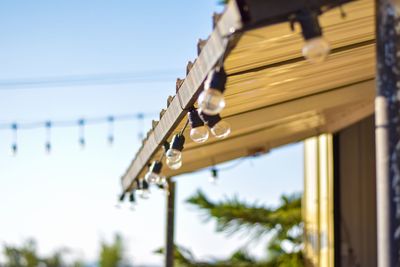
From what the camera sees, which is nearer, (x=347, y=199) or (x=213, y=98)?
(x=213, y=98)

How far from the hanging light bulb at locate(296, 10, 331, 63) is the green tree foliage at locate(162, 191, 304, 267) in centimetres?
757

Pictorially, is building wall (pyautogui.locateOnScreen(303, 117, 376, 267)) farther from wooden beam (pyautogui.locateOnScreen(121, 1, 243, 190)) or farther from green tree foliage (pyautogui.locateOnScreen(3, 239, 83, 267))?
green tree foliage (pyautogui.locateOnScreen(3, 239, 83, 267))

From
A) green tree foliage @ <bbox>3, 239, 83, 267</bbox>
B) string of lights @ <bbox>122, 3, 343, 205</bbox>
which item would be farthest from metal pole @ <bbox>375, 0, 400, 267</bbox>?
green tree foliage @ <bbox>3, 239, 83, 267</bbox>

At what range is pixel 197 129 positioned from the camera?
4.67m

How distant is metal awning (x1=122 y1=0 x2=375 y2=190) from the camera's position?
4.57 metres

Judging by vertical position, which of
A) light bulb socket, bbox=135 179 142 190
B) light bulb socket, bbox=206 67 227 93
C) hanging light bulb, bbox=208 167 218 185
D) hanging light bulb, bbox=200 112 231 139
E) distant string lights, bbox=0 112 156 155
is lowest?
hanging light bulb, bbox=208 167 218 185

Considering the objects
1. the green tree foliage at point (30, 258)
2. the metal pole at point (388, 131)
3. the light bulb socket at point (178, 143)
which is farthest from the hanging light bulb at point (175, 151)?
the green tree foliage at point (30, 258)

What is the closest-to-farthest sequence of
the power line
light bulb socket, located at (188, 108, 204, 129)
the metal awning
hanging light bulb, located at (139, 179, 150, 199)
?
the metal awning → light bulb socket, located at (188, 108, 204, 129) → hanging light bulb, located at (139, 179, 150, 199) → the power line

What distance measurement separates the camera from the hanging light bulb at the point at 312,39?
11.1ft

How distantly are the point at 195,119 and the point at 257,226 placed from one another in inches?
270

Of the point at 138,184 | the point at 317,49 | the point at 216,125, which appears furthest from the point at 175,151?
the point at 138,184

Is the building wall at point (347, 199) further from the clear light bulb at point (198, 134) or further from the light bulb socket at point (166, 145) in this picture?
the clear light bulb at point (198, 134)

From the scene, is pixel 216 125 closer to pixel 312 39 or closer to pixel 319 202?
pixel 312 39

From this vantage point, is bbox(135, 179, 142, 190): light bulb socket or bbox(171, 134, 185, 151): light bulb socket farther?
bbox(135, 179, 142, 190): light bulb socket
